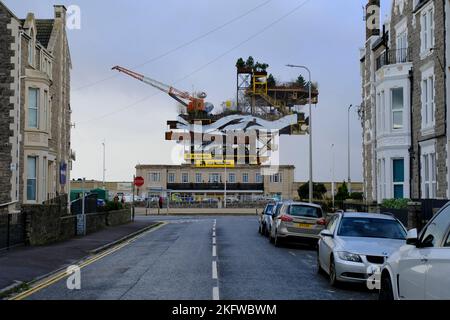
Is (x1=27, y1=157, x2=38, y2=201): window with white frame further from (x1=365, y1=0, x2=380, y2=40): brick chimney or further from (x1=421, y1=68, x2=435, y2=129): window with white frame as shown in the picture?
(x1=365, y1=0, x2=380, y2=40): brick chimney

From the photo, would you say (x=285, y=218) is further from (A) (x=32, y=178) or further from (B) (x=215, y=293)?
(A) (x=32, y=178)

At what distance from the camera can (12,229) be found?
67.5ft

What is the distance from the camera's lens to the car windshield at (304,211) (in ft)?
74.6

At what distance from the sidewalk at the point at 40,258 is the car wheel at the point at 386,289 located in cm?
754

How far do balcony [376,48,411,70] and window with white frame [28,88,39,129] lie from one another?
16.9 metres

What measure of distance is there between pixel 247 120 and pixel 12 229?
60248 millimetres

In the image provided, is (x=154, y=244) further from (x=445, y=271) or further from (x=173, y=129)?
(x=173, y=129)

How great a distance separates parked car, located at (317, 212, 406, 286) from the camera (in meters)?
12.0

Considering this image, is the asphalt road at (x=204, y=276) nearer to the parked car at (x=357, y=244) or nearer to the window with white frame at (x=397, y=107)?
the parked car at (x=357, y=244)

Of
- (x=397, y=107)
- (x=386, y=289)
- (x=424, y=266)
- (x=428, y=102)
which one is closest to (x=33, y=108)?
(x=397, y=107)

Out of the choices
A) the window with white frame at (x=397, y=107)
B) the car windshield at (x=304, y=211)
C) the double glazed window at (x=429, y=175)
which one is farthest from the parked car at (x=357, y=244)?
the window with white frame at (x=397, y=107)

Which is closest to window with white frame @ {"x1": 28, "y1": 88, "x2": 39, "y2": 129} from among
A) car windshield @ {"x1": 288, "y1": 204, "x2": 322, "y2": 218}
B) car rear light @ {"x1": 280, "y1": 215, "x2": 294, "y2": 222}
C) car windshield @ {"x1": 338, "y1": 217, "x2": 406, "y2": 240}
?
car rear light @ {"x1": 280, "y1": 215, "x2": 294, "y2": 222}
